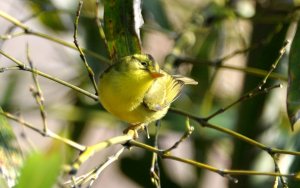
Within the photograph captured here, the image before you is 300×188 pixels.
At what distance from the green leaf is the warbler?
59 centimetres

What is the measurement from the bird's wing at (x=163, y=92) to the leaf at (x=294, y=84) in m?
0.23

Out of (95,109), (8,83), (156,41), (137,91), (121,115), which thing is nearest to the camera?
(121,115)

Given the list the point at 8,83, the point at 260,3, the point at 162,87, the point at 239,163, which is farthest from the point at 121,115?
the point at 8,83

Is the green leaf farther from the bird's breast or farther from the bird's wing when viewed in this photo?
the bird's wing

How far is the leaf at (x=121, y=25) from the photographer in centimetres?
110

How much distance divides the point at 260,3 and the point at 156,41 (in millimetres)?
1760

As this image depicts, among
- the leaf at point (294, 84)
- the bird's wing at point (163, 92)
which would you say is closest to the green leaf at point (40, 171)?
the leaf at point (294, 84)

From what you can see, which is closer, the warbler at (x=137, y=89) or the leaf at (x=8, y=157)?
the leaf at (x=8, y=157)

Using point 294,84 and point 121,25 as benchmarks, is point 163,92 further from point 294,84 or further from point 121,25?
point 294,84

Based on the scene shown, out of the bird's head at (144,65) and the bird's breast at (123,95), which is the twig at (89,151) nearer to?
the bird's breast at (123,95)

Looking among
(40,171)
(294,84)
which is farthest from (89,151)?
(294,84)

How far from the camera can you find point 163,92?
48.8 inches

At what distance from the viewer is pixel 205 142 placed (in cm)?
168

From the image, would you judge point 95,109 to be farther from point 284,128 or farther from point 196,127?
point 284,128
